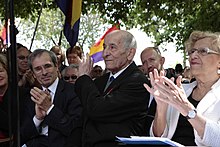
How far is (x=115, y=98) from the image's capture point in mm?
4344

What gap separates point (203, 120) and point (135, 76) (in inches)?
38.3

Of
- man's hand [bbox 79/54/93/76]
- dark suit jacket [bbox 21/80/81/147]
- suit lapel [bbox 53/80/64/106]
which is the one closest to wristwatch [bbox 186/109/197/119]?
man's hand [bbox 79/54/93/76]

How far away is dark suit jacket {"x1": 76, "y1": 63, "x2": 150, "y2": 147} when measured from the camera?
14.2 feet

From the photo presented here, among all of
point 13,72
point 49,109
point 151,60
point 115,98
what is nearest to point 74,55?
point 151,60

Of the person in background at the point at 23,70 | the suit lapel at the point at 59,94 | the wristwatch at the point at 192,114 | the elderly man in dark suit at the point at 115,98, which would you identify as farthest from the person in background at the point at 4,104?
the wristwatch at the point at 192,114

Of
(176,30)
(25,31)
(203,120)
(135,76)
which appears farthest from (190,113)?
(25,31)

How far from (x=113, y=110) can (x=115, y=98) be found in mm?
105

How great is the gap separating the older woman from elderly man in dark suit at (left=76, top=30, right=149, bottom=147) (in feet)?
0.69

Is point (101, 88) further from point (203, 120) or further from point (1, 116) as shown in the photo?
point (203, 120)

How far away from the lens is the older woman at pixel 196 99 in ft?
12.1

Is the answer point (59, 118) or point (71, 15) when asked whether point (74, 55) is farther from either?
point (59, 118)

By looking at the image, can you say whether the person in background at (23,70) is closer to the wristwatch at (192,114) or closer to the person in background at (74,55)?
the person in background at (74,55)

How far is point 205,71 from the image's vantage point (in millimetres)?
4207

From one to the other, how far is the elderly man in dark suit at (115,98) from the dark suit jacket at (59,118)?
0.42 metres
